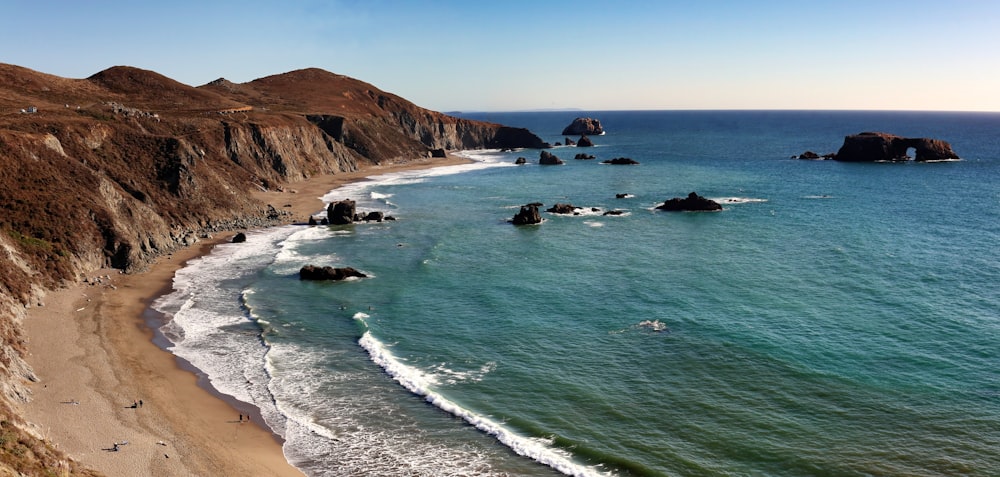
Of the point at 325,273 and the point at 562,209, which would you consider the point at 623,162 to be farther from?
the point at 325,273

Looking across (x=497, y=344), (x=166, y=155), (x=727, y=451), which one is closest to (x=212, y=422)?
(x=497, y=344)

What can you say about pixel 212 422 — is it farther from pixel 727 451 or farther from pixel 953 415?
pixel 953 415

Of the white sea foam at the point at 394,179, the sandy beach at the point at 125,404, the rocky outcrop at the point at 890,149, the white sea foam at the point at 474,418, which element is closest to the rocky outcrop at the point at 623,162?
the white sea foam at the point at 394,179

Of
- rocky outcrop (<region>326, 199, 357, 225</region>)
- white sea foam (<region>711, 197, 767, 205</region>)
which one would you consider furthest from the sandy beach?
white sea foam (<region>711, 197, 767, 205</region>)

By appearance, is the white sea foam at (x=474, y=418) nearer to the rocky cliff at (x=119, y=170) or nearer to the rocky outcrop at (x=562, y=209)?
the rocky cliff at (x=119, y=170)

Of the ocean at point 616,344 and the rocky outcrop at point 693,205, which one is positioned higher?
the rocky outcrop at point 693,205

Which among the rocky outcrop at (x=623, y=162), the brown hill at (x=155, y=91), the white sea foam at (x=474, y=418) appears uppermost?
the brown hill at (x=155, y=91)

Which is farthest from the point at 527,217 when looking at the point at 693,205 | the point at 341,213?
the point at 693,205
